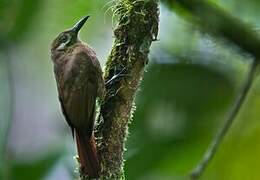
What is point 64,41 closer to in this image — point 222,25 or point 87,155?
point 87,155

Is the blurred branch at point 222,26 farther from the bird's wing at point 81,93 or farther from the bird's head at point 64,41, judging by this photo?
the bird's head at point 64,41

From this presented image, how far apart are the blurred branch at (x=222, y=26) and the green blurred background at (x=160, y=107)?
7.8 inches

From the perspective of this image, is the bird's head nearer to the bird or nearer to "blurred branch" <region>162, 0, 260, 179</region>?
the bird

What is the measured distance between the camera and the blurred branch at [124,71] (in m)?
2.17

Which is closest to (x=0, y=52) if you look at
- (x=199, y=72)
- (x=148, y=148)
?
(x=199, y=72)

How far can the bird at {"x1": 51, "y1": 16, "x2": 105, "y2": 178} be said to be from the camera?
2217mm

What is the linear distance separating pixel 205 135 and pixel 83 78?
0.68m

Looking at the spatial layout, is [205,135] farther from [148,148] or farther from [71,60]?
[71,60]

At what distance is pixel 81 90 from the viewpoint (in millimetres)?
2359

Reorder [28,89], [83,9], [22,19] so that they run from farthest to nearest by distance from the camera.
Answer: [28,89] < [22,19] < [83,9]

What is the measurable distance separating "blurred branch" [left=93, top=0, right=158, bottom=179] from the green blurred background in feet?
0.17

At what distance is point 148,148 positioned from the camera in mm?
1948

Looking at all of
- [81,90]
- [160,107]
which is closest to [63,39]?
[81,90]

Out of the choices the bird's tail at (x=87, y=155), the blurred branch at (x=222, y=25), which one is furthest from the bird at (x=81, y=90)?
the blurred branch at (x=222, y=25)
